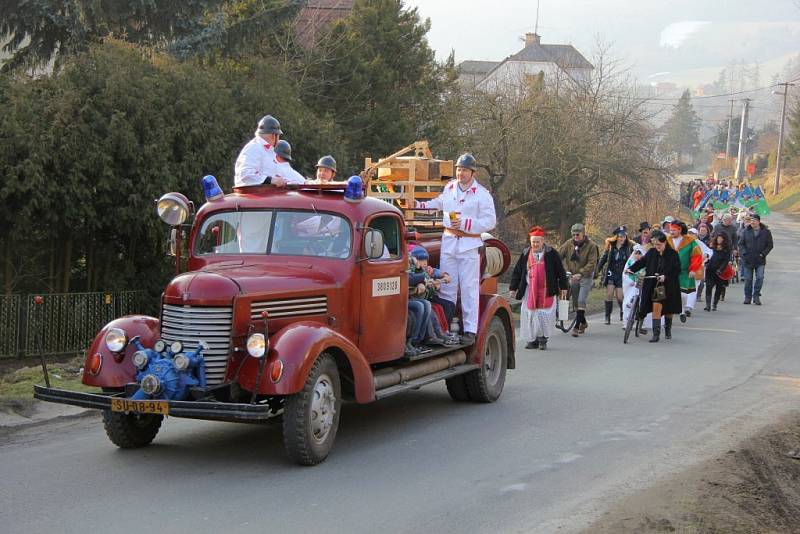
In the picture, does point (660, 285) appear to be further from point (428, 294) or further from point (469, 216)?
point (428, 294)

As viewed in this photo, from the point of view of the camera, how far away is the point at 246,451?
28.3ft

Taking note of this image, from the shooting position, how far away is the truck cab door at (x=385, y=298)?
30.2ft

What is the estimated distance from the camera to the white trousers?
11.0 meters

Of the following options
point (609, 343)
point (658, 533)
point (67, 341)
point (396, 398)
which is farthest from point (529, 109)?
point (658, 533)

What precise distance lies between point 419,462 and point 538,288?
759 cm

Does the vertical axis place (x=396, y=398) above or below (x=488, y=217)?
below

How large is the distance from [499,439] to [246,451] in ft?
7.79

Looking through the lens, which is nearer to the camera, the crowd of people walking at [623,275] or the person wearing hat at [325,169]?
the person wearing hat at [325,169]

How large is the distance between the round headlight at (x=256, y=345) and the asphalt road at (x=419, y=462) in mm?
948

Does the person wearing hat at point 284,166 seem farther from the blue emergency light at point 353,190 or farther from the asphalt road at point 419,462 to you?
the asphalt road at point 419,462

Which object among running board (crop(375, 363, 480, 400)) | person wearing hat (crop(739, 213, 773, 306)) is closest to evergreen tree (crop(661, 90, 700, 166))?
person wearing hat (crop(739, 213, 773, 306))

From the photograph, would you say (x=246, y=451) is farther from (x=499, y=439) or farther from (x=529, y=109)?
(x=529, y=109)

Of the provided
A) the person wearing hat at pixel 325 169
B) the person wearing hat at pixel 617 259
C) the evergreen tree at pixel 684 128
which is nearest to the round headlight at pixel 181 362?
the person wearing hat at pixel 325 169

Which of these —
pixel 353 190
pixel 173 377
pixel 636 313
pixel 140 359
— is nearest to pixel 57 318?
pixel 353 190
